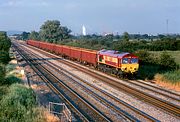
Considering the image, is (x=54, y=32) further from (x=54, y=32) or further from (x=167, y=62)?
(x=167, y=62)

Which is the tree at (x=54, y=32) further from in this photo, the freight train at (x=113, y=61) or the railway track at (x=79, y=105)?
the railway track at (x=79, y=105)

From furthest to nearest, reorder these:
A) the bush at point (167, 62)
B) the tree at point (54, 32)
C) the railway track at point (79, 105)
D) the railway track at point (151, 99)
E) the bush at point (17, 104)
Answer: the tree at point (54, 32), the bush at point (167, 62), the railway track at point (151, 99), the railway track at point (79, 105), the bush at point (17, 104)

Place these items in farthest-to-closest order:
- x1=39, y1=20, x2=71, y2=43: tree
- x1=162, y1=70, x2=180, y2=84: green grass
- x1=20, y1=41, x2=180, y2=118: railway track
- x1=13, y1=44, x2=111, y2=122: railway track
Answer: x1=39, y1=20, x2=71, y2=43: tree < x1=162, y1=70, x2=180, y2=84: green grass < x1=20, y1=41, x2=180, y2=118: railway track < x1=13, y1=44, x2=111, y2=122: railway track

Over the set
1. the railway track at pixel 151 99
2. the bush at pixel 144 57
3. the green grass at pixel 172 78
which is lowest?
the railway track at pixel 151 99

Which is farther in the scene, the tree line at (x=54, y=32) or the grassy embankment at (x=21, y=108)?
the tree line at (x=54, y=32)

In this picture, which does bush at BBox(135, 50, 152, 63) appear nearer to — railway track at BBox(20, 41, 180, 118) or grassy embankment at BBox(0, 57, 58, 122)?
railway track at BBox(20, 41, 180, 118)

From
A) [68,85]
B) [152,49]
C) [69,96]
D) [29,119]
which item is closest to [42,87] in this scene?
[68,85]

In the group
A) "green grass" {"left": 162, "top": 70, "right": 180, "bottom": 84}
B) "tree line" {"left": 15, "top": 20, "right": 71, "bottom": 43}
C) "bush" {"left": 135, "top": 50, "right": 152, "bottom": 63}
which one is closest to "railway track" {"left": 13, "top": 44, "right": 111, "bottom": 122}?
"green grass" {"left": 162, "top": 70, "right": 180, "bottom": 84}

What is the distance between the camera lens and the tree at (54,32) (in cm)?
13562

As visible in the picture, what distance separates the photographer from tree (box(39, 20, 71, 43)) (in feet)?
445

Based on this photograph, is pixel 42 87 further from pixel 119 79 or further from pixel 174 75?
pixel 174 75

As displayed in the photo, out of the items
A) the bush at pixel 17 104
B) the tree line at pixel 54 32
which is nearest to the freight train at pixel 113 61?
the bush at pixel 17 104

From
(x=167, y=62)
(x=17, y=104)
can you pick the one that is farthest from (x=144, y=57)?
(x=17, y=104)

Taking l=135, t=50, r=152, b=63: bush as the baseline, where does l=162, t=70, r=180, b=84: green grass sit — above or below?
below
